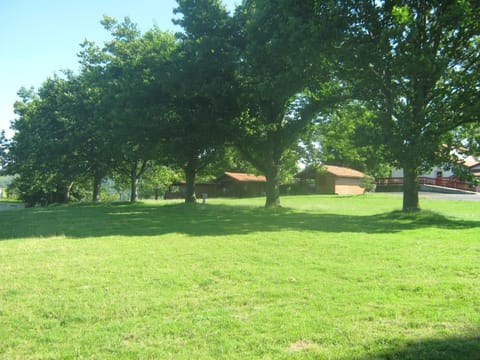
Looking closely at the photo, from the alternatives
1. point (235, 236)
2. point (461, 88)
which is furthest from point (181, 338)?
point (461, 88)

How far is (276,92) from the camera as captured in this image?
18.4 m

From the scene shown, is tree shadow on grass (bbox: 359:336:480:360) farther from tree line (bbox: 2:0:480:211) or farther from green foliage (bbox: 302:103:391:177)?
green foliage (bbox: 302:103:391:177)

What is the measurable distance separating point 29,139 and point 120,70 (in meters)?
11.4

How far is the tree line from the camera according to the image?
15.3 m

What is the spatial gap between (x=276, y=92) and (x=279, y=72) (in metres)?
1.57

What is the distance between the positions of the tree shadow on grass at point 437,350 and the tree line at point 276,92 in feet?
39.1

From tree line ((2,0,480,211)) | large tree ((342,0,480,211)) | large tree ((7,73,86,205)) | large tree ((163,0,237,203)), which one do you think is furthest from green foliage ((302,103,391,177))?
large tree ((7,73,86,205))

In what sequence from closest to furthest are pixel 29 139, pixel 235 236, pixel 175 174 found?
pixel 235 236 → pixel 29 139 → pixel 175 174

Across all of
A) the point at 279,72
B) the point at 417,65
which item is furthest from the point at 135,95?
the point at 417,65

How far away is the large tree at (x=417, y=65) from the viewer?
14.5 metres

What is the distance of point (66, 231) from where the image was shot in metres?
12.6

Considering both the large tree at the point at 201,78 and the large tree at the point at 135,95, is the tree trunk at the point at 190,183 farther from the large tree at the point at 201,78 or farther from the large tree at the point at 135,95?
the large tree at the point at 201,78

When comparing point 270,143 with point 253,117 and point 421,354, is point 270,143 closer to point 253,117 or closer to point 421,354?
point 253,117

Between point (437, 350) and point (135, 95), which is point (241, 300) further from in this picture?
point (135, 95)
